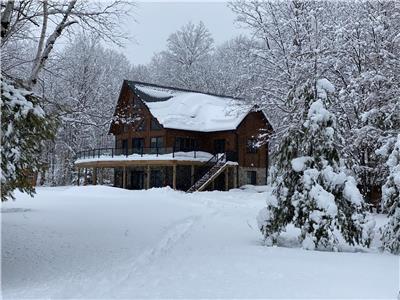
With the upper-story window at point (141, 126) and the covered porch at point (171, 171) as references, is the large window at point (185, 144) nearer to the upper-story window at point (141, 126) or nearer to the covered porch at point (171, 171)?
the covered porch at point (171, 171)

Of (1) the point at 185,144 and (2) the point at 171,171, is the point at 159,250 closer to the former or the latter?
Answer: (2) the point at 171,171

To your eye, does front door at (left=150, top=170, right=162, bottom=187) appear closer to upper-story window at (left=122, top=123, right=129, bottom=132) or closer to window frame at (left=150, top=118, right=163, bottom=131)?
window frame at (left=150, top=118, right=163, bottom=131)

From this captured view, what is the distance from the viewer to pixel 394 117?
15.1 meters

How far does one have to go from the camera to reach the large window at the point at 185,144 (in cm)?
3572

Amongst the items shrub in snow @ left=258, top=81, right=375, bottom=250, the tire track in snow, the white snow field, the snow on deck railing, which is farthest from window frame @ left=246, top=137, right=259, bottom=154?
shrub in snow @ left=258, top=81, right=375, bottom=250

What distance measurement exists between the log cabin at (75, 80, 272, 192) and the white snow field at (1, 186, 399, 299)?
15.5 m

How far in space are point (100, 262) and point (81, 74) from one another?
36346 millimetres

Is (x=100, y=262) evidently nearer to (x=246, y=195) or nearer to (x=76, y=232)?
(x=76, y=232)

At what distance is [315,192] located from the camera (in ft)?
40.5

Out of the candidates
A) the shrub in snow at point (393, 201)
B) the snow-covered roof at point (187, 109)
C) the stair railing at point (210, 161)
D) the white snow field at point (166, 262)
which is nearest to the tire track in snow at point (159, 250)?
the white snow field at point (166, 262)

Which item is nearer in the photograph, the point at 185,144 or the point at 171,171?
the point at 171,171

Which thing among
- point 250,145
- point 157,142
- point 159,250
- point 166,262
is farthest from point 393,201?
point 157,142

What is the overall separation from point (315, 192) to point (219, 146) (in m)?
24.2

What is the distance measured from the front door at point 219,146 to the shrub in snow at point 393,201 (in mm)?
23839
